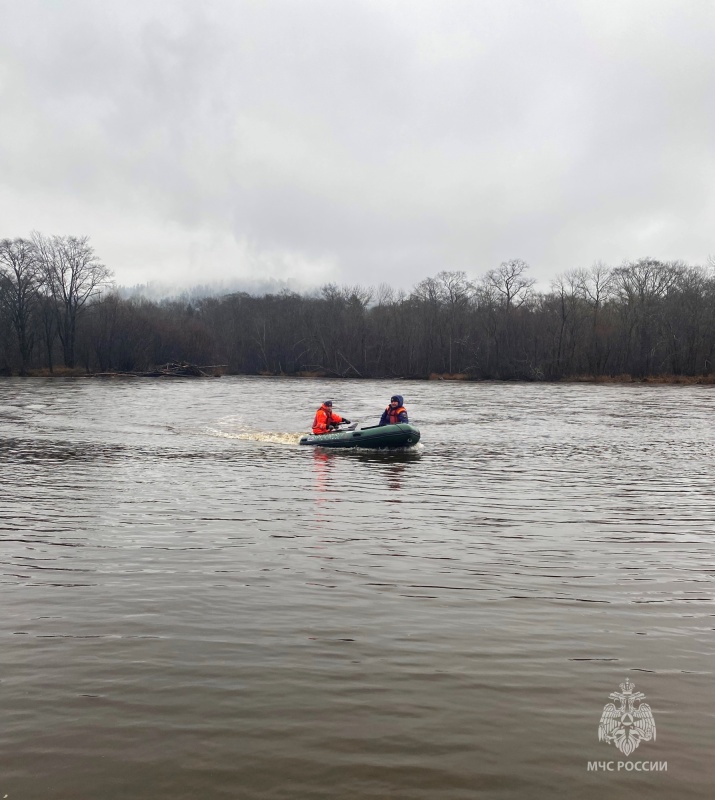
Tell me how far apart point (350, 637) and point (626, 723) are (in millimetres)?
2011

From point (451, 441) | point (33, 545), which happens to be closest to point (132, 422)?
point (451, 441)

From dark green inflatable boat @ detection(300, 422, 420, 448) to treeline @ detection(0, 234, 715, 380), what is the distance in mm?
52134

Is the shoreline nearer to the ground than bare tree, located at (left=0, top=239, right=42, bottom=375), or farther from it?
nearer to the ground

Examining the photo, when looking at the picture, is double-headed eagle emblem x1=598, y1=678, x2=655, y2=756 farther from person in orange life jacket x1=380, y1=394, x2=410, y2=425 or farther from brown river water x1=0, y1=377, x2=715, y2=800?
person in orange life jacket x1=380, y1=394, x2=410, y2=425

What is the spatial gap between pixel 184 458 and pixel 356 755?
41.8 ft

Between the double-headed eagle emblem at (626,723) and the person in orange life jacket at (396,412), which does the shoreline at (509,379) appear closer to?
the person in orange life jacket at (396,412)

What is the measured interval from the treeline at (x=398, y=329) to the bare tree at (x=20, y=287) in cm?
11

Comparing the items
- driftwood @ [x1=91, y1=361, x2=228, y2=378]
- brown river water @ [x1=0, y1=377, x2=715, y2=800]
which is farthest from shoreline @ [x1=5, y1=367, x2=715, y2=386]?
brown river water @ [x1=0, y1=377, x2=715, y2=800]

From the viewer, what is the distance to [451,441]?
2003cm

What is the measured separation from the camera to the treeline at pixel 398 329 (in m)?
64.2

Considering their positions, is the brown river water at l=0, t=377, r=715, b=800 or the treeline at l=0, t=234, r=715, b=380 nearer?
the brown river water at l=0, t=377, r=715, b=800

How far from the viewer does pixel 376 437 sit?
1750 centimetres

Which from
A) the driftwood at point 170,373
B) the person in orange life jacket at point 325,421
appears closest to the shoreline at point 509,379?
the driftwood at point 170,373

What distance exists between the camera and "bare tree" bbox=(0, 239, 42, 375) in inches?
2414
